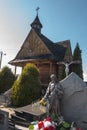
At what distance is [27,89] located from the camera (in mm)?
15109

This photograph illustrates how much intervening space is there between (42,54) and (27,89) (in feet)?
32.5

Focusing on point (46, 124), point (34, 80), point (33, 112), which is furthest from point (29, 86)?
point (46, 124)

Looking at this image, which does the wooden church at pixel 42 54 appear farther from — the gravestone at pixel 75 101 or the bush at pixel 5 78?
the gravestone at pixel 75 101

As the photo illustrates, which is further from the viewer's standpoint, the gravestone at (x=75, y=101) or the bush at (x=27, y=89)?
the bush at (x=27, y=89)

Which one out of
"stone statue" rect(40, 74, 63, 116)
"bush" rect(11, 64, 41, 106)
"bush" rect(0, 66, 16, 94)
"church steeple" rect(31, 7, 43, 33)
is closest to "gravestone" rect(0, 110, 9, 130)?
"stone statue" rect(40, 74, 63, 116)

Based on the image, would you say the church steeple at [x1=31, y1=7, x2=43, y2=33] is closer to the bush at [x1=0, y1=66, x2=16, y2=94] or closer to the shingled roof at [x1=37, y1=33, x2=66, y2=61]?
the shingled roof at [x1=37, y1=33, x2=66, y2=61]

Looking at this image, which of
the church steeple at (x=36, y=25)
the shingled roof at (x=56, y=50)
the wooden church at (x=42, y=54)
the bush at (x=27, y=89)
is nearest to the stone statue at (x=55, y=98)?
the bush at (x=27, y=89)

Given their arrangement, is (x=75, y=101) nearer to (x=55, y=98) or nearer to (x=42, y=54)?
(x=55, y=98)

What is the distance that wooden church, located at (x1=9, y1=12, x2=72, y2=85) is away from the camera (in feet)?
78.6

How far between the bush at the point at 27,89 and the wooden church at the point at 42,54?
24.0 ft

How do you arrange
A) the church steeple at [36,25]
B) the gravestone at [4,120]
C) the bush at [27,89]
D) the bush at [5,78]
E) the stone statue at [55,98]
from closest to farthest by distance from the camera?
the stone statue at [55,98], the gravestone at [4,120], the bush at [27,89], the bush at [5,78], the church steeple at [36,25]

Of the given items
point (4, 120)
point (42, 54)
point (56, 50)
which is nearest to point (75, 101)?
point (4, 120)

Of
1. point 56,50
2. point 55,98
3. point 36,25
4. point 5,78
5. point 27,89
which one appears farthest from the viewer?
point 36,25

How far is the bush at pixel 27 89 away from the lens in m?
14.8
